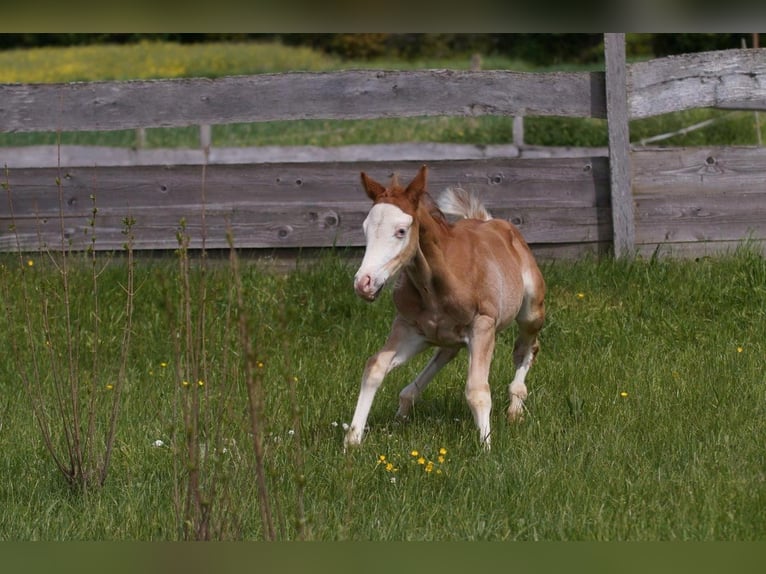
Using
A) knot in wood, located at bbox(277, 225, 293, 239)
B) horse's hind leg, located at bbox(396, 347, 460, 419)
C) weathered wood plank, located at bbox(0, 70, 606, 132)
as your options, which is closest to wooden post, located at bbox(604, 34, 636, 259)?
weathered wood plank, located at bbox(0, 70, 606, 132)

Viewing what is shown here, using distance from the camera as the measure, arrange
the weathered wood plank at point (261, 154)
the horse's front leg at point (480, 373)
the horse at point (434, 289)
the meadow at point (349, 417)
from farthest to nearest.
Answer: the weathered wood plank at point (261, 154) → the horse's front leg at point (480, 373) → the horse at point (434, 289) → the meadow at point (349, 417)

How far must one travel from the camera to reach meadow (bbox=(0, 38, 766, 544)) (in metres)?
4.32

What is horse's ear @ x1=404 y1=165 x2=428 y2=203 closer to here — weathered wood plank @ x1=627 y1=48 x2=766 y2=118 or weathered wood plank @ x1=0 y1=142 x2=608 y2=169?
weathered wood plank @ x1=627 y1=48 x2=766 y2=118

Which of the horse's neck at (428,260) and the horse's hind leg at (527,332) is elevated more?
the horse's neck at (428,260)

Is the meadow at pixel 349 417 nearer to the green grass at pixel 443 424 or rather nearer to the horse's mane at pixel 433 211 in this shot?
the green grass at pixel 443 424

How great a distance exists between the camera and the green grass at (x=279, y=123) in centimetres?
1934

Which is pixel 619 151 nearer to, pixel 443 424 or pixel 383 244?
pixel 443 424

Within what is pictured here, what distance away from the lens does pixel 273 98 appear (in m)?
8.90

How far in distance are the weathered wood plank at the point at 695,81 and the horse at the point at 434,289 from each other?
337 cm

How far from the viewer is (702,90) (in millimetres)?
9094

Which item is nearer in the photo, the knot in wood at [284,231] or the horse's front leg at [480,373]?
the horse's front leg at [480,373]

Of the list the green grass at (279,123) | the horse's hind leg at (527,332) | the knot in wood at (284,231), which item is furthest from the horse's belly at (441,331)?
the green grass at (279,123)

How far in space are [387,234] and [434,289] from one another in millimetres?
720

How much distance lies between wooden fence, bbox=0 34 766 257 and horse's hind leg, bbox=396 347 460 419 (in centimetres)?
298
